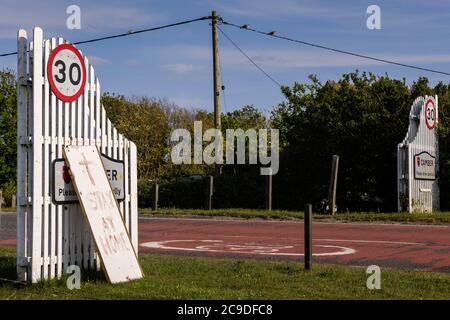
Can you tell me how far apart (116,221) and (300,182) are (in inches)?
753

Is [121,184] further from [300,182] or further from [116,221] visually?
[300,182]

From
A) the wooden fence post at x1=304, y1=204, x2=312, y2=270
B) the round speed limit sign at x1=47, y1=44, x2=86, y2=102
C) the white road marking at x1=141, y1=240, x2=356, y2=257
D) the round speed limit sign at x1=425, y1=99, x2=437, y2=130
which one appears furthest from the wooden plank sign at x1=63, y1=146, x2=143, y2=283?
the round speed limit sign at x1=425, y1=99, x2=437, y2=130

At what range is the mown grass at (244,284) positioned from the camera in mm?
8500

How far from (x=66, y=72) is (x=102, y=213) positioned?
6.32 ft

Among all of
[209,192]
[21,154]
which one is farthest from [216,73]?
[21,154]

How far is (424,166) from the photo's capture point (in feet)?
80.8

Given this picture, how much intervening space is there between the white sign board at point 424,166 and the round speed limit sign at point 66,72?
16599mm

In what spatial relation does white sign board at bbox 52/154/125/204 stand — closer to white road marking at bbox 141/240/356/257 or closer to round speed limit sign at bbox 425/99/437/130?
white road marking at bbox 141/240/356/257

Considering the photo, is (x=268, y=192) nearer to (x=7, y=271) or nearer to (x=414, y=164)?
(x=414, y=164)

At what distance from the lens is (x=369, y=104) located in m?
27.6

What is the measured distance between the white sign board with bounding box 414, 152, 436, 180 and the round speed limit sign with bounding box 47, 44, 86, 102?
16599 mm

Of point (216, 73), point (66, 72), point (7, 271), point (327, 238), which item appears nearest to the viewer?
point (66, 72)

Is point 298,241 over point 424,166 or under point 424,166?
under

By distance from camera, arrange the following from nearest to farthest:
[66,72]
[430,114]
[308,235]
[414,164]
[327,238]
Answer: [66,72]
[308,235]
[327,238]
[414,164]
[430,114]
